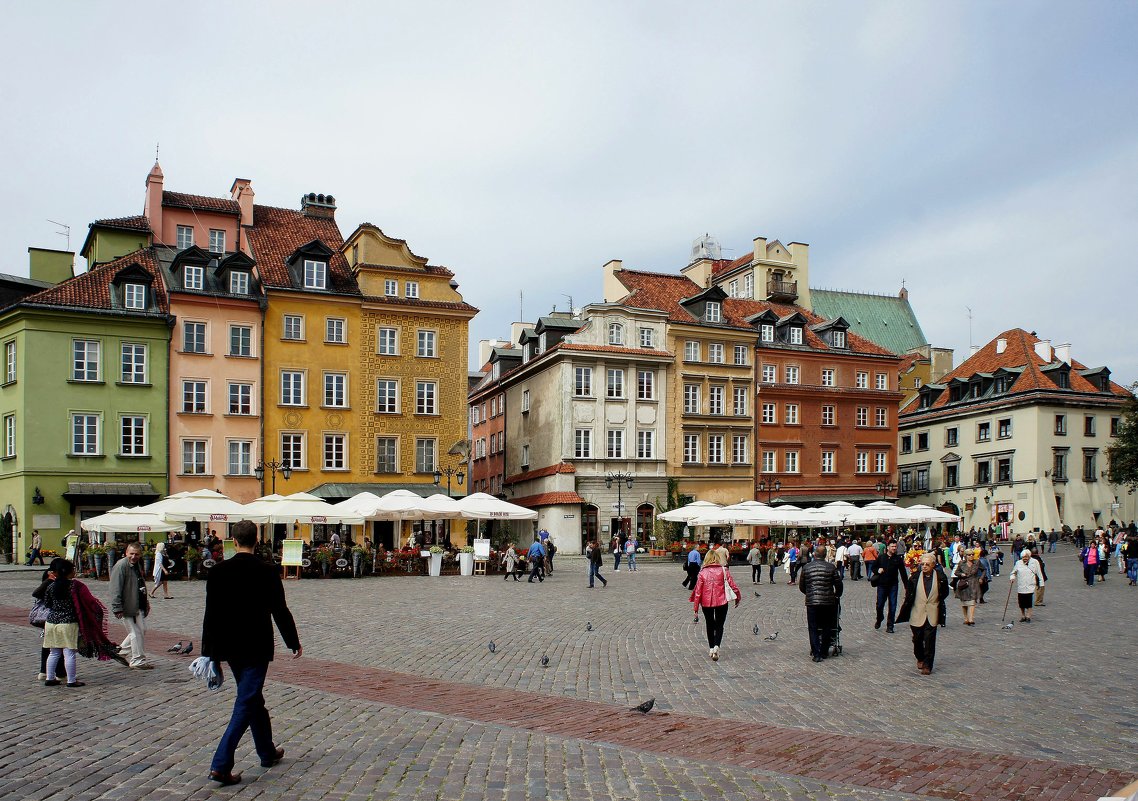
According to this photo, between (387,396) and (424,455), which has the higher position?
(387,396)

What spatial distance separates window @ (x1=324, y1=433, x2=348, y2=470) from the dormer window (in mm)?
8826

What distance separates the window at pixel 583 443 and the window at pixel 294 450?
14.7m

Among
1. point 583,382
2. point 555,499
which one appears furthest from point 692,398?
point 555,499

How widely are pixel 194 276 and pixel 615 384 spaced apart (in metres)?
22.4

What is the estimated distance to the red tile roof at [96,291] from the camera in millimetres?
42406

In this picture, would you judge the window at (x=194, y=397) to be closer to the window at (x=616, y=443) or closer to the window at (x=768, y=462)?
the window at (x=616, y=443)

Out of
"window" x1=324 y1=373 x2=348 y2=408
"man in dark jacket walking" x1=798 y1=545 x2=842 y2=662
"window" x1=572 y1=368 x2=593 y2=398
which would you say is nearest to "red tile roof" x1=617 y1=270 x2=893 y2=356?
"window" x1=572 y1=368 x2=593 y2=398

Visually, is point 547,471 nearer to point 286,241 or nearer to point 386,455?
point 386,455

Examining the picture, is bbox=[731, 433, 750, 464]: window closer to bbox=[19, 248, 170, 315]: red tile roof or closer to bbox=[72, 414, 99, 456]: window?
bbox=[19, 248, 170, 315]: red tile roof

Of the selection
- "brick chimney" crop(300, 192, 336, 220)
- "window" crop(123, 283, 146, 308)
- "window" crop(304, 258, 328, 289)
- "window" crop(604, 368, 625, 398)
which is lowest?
"window" crop(604, 368, 625, 398)

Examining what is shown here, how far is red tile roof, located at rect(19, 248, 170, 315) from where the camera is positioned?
42.4m

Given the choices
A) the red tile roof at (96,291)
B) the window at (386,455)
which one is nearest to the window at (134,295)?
the red tile roof at (96,291)

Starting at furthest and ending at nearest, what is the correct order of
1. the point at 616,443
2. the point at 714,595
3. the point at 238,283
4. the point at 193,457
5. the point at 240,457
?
the point at 616,443
the point at 238,283
the point at 240,457
the point at 193,457
the point at 714,595

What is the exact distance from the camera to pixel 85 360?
43000 millimetres
